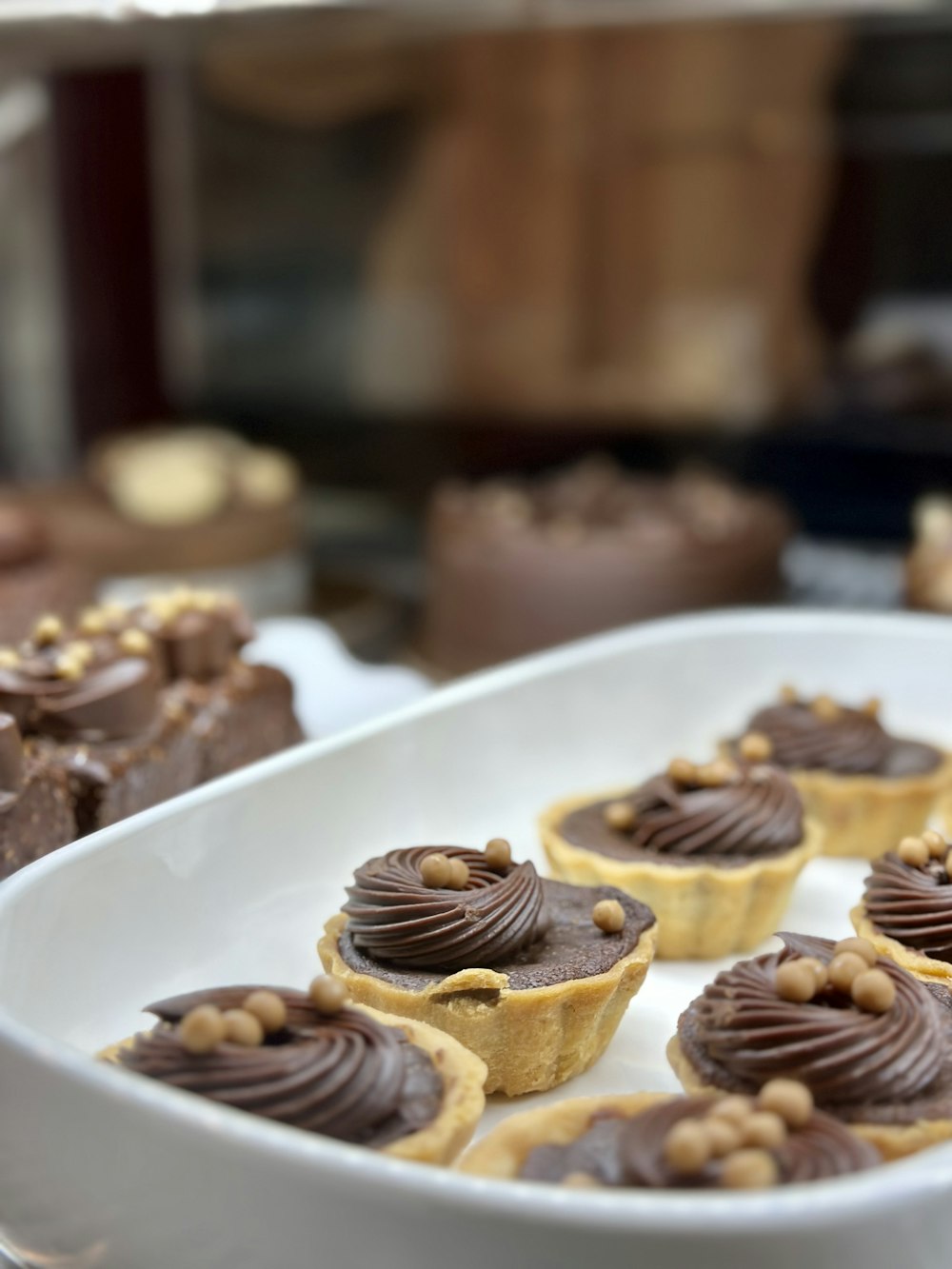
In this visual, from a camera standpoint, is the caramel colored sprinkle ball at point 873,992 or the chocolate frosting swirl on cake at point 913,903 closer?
the caramel colored sprinkle ball at point 873,992

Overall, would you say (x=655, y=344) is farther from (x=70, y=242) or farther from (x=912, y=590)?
(x=70, y=242)

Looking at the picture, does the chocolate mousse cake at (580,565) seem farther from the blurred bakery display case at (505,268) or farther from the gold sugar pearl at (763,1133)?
the gold sugar pearl at (763,1133)

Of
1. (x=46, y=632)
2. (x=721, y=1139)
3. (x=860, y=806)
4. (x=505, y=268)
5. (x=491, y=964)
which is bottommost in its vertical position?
(x=860, y=806)

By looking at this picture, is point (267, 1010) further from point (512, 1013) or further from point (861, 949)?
point (861, 949)

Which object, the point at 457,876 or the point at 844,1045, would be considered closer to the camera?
the point at 844,1045

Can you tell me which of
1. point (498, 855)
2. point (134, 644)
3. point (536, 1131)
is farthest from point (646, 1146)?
point (134, 644)

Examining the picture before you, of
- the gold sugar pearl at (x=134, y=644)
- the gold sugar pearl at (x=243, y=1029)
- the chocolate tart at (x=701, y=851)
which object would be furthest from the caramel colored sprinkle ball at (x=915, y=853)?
the gold sugar pearl at (x=134, y=644)
